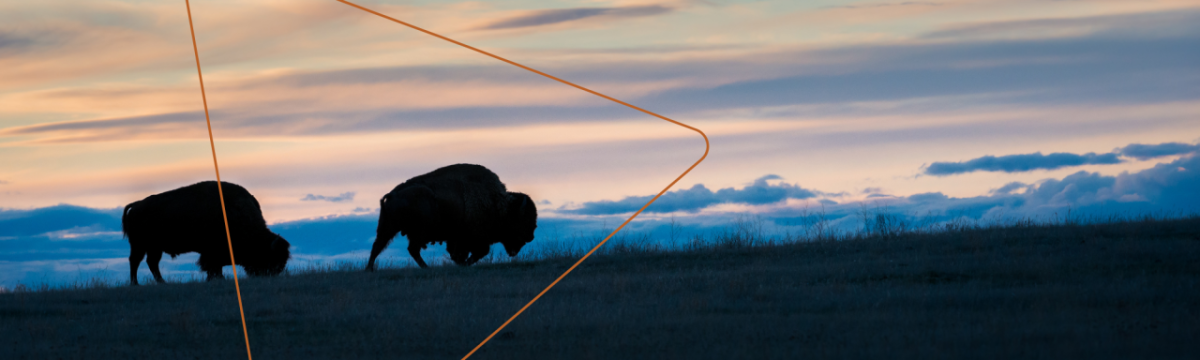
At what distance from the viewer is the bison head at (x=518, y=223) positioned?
21141 mm

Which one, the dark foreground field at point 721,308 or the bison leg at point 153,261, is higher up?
the bison leg at point 153,261

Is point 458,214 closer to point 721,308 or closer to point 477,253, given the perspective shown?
point 477,253

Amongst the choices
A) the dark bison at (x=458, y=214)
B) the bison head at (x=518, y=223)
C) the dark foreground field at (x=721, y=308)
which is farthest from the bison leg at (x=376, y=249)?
the bison head at (x=518, y=223)

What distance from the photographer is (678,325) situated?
10.7m

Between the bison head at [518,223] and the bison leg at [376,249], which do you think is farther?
the bison head at [518,223]

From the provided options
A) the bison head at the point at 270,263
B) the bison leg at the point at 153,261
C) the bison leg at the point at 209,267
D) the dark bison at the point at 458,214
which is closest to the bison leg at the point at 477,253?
the dark bison at the point at 458,214

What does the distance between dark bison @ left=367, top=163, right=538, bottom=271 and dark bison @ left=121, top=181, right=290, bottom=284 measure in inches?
101

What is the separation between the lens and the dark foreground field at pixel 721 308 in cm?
922

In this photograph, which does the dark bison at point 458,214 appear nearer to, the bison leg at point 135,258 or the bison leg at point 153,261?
the bison leg at point 153,261

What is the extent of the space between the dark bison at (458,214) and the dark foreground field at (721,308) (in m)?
1.13

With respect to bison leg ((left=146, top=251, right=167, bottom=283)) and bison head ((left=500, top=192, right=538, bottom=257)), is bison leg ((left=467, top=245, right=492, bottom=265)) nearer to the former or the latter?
bison head ((left=500, top=192, right=538, bottom=257))

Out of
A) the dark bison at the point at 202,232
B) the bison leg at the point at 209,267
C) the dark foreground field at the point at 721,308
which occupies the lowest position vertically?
the dark foreground field at the point at 721,308

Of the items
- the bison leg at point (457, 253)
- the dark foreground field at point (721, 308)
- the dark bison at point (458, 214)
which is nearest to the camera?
the dark foreground field at point (721, 308)

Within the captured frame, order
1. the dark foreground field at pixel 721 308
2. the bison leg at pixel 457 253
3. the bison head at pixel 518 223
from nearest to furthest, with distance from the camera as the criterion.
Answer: the dark foreground field at pixel 721 308 < the bison leg at pixel 457 253 < the bison head at pixel 518 223
